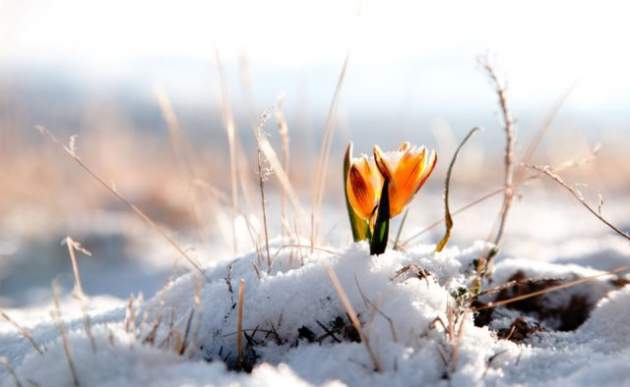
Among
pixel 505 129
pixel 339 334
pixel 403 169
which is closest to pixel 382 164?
pixel 403 169

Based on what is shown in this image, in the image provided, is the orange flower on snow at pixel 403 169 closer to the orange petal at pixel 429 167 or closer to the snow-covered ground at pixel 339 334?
the orange petal at pixel 429 167

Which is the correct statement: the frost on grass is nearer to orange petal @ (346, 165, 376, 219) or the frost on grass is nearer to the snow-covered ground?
the snow-covered ground

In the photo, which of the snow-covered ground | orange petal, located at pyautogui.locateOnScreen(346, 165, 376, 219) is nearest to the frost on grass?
the snow-covered ground

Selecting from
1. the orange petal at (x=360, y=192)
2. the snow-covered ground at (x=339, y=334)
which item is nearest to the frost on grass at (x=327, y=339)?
the snow-covered ground at (x=339, y=334)

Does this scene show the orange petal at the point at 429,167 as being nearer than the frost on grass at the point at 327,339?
No

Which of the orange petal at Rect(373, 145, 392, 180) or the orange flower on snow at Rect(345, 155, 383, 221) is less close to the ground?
the orange petal at Rect(373, 145, 392, 180)

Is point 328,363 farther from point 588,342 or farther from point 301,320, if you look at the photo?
point 588,342

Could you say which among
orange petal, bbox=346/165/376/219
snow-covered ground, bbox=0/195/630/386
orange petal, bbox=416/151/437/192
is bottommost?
snow-covered ground, bbox=0/195/630/386
